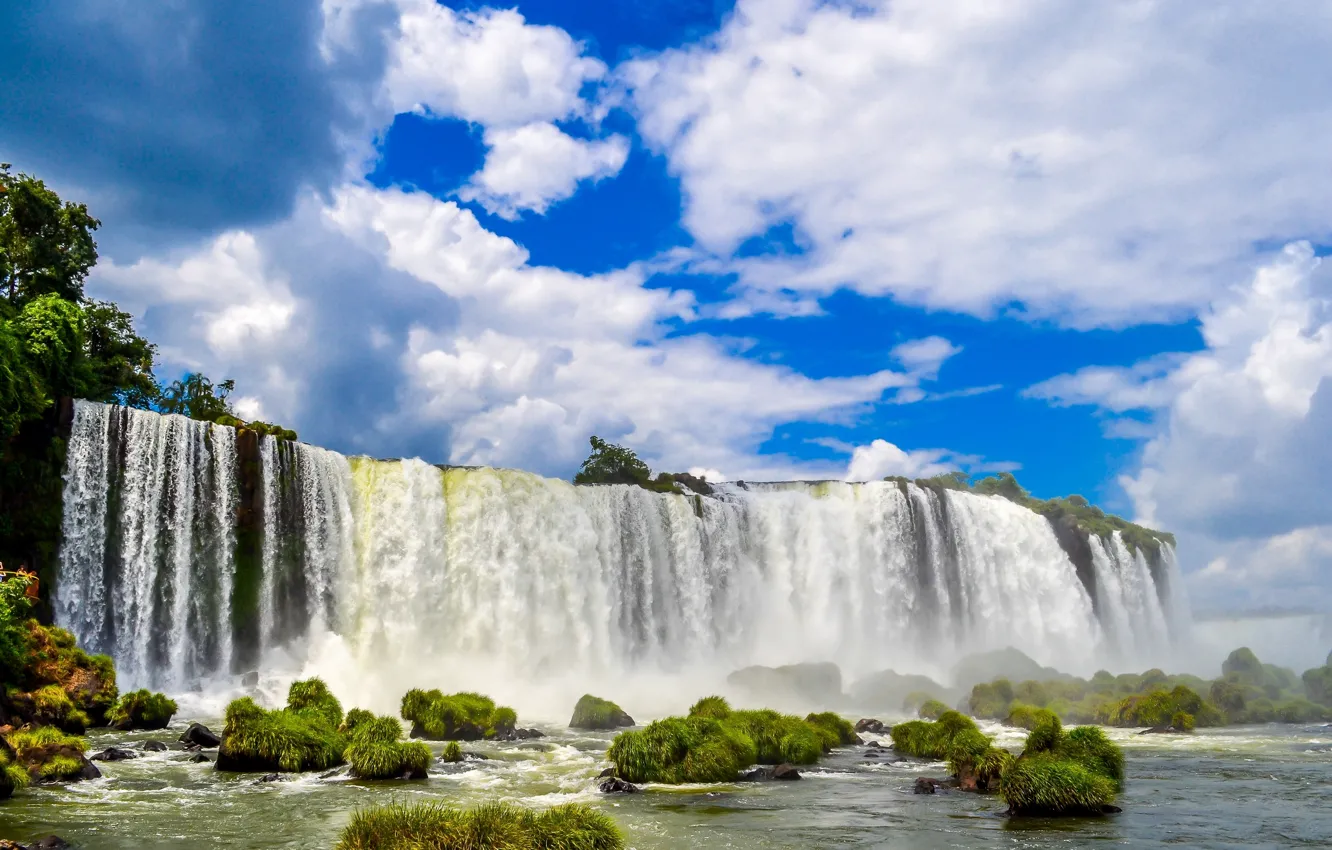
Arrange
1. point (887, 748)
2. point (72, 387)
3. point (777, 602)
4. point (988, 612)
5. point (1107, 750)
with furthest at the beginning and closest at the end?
point (988, 612)
point (777, 602)
point (72, 387)
point (887, 748)
point (1107, 750)

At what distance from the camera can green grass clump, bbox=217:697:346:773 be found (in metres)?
19.5

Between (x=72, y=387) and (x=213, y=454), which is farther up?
(x=72, y=387)

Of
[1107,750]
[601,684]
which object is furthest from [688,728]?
[601,684]

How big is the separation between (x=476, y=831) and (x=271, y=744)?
10.5 meters

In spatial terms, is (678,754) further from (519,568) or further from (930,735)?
(519,568)

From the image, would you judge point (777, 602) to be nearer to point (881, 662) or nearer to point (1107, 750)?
point (881, 662)

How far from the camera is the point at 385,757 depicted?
1886 centimetres

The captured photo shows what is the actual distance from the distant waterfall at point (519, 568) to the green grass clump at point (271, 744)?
54.2ft

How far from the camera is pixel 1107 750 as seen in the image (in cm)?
1792

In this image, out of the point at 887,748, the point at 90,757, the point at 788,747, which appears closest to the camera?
the point at 90,757

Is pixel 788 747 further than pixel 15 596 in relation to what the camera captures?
Yes

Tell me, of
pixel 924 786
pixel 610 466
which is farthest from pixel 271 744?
pixel 610 466

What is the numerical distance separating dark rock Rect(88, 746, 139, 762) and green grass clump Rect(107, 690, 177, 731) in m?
6.07

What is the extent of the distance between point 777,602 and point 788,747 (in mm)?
30817
